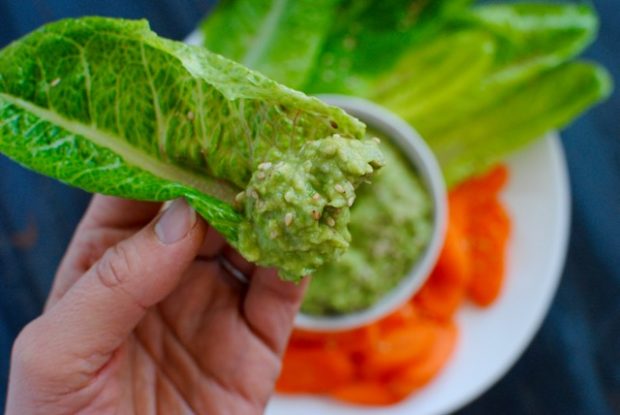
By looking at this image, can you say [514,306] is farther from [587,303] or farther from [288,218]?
[288,218]

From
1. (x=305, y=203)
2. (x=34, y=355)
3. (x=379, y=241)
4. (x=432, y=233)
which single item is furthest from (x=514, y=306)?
(x=34, y=355)

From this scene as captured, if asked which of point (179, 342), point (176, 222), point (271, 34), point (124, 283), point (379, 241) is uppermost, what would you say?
point (271, 34)

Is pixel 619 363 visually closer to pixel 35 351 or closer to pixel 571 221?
pixel 571 221

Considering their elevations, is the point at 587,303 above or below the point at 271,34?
below

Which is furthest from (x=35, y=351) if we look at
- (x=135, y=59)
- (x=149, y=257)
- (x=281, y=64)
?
(x=281, y=64)

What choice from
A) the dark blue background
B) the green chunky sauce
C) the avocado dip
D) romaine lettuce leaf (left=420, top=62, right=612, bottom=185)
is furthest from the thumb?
the dark blue background

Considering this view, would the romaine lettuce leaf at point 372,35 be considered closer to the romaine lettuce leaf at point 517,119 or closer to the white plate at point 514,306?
the romaine lettuce leaf at point 517,119

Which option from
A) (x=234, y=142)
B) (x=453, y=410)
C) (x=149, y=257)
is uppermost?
(x=234, y=142)
